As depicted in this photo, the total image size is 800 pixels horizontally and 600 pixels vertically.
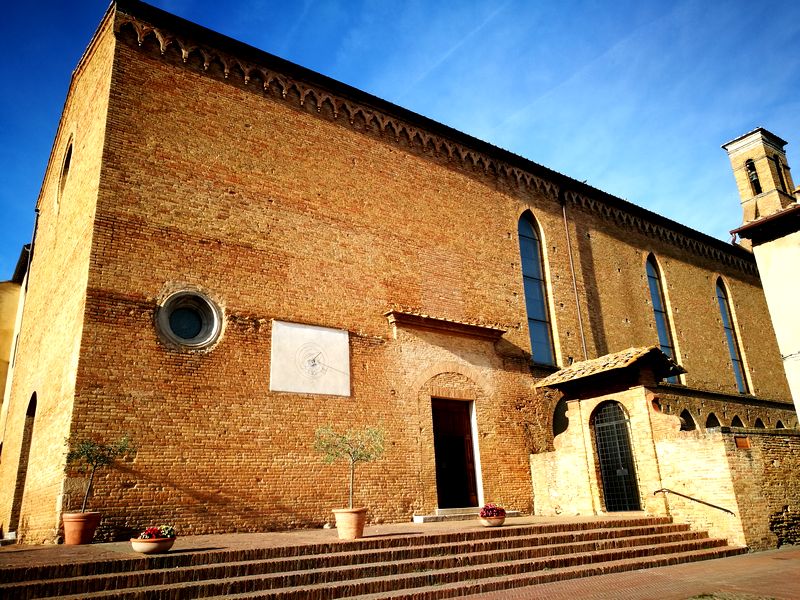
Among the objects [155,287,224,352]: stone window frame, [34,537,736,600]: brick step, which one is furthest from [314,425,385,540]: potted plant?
[155,287,224,352]: stone window frame

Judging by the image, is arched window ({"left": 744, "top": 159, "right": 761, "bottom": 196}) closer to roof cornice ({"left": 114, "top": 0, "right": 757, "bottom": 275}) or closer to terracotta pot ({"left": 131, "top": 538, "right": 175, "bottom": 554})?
roof cornice ({"left": 114, "top": 0, "right": 757, "bottom": 275})

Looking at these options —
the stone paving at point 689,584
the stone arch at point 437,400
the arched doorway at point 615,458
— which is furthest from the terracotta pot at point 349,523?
the arched doorway at point 615,458

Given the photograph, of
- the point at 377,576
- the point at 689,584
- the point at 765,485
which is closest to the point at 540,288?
the point at 765,485

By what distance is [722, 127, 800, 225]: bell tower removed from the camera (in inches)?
902

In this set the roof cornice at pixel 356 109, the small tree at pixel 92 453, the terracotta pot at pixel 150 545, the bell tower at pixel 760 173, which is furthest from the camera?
the bell tower at pixel 760 173

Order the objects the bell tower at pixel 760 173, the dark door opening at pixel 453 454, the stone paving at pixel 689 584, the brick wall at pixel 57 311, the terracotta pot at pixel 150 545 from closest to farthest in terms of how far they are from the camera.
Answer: the stone paving at pixel 689 584 < the terracotta pot at pixel 150 545 < the brick wall at pixel 57 311 < the dark door opening at pixel 453 454 < the bell tower at pixel 760 173

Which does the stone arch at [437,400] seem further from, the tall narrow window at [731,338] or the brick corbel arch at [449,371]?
the tall narrow window at [731,338]

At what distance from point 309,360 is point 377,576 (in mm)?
5329

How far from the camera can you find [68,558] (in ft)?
23.6

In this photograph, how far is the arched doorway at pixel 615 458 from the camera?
42.7 feet

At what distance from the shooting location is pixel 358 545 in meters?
8.57

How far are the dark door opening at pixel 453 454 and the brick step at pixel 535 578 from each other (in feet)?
15.5

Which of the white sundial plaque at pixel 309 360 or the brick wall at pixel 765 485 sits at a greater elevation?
the white sundial plaque at pixel 309 360

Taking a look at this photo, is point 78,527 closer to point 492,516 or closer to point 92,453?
point 92,453
